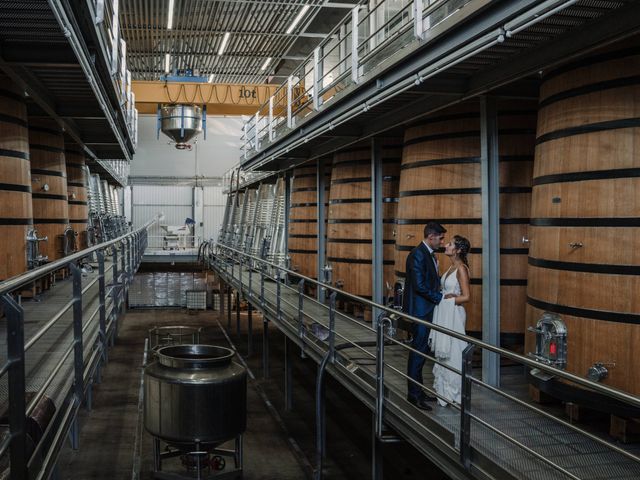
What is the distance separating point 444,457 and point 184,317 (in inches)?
804

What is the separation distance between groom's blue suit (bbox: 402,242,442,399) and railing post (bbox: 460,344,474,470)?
1160mm

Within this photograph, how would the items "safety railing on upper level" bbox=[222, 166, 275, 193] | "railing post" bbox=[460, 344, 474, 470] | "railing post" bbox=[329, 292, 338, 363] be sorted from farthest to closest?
"safety railing on upper level" bbox=[222, 166, 275, 193]
"railing post" bbox=[329, 292, 338, 363]
"railing post" bbox=[460, 344, 474, 470]

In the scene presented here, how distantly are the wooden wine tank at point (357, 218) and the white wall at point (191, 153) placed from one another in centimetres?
2087

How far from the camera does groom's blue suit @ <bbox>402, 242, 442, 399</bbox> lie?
16.1 feet

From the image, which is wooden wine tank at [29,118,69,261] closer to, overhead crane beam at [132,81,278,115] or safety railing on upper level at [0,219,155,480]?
safety railing on upper level at [0,219,155,480]

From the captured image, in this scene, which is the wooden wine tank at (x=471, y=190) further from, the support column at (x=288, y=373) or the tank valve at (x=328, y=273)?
the support column at (x=288, y=373)

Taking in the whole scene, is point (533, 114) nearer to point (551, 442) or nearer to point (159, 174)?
point (551, 442)

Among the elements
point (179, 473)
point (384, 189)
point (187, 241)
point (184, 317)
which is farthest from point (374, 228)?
point (187, 241)

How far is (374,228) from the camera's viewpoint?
27.1 feet

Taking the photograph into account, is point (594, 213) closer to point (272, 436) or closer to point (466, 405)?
point (466, 405)

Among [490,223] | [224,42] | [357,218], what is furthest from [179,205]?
[490,223]

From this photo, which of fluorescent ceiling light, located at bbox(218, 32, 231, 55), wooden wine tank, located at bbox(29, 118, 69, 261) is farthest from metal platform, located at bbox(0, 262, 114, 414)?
fluorescent ceiling light, located at bbox(218, 32, 231, 55)

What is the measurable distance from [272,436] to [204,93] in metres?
12.1

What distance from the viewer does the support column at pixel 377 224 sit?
8.21 m
